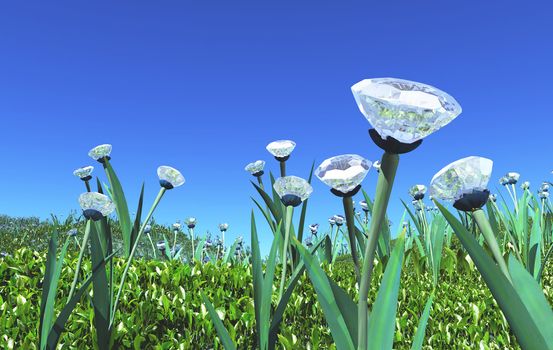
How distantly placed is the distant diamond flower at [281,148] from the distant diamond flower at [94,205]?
79 centimetres

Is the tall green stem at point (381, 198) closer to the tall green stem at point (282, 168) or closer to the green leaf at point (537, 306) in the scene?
the green leaf at point (537, 306)

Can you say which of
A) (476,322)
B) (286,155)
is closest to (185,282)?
(286,155)

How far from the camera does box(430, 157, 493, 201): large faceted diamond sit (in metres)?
0.90

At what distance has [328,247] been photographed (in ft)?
15.2

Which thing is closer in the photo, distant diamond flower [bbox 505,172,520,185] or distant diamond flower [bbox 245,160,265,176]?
distant diamond flower [bbox 245,160,265,176]

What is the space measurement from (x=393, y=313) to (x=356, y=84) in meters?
0.54

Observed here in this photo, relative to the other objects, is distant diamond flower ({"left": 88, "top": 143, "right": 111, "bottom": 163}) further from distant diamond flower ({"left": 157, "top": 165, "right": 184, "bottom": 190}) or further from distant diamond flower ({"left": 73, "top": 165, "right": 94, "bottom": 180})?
distant diamond flower ({"left": 157, "top": 165, "right": 184, "bottom": 190})

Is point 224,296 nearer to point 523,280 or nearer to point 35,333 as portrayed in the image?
point 35,333

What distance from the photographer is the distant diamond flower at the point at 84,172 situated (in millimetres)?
2191

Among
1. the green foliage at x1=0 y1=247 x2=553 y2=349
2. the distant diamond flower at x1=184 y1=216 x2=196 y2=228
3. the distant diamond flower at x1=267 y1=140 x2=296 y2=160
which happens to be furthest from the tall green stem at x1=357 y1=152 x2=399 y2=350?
the distant diamond flower at x1=184 y1=216 x2=196 y2=228

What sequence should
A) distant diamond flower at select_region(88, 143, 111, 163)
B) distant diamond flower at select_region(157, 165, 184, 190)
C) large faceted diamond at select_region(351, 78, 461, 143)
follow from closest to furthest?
large faceted diamond at select_region(351, 78, 461, 143) < distant diamond flower at select_region(157, 165, 184, 190) < distant diamond flower at select_region(88, 143, 111, 163)

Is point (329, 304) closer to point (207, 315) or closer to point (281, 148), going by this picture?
point (281, 148)

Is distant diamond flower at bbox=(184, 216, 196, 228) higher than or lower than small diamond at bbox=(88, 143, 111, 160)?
higher

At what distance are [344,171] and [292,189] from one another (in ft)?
2.05
